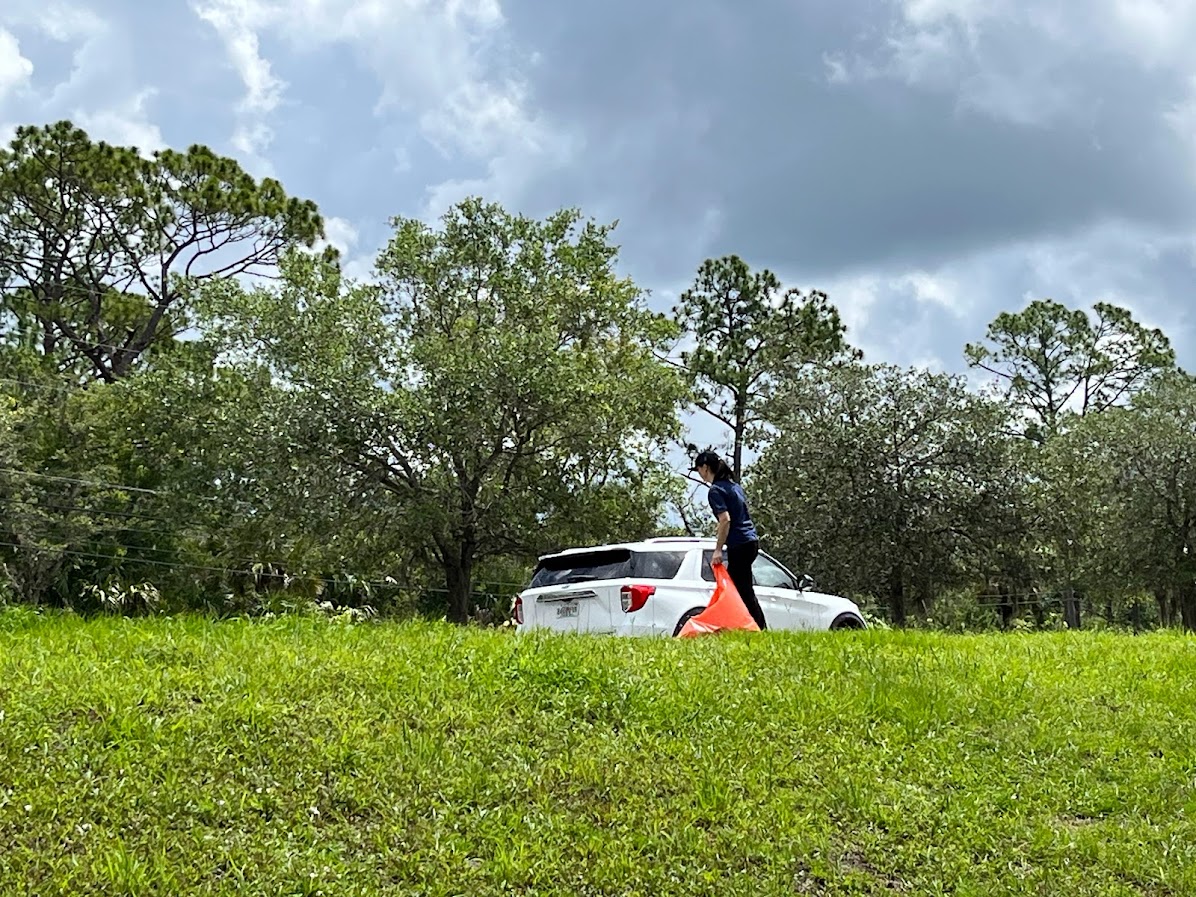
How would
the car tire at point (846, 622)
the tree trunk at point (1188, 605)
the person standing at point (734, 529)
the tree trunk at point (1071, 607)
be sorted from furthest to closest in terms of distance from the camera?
the tree trunk at point (1071, 607)
the tree trunk at point (1188, 605)
the car tire at point (846, 622)
the person standing at point (734, 529)

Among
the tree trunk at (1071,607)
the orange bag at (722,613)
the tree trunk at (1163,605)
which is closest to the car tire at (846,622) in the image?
the orange bag at (722,613)

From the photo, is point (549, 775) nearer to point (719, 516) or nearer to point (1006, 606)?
point (719, 516)

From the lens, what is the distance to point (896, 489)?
26.0 metres

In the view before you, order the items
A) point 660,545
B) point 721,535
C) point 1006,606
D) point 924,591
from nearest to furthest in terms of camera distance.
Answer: point 721,535 < point 660,545 < point 924,591 < point 1006,606

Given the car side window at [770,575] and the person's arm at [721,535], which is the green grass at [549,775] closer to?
the person's arm at [721,535]

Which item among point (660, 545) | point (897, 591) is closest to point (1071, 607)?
point (897, 591)

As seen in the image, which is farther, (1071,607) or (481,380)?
(1071,607)

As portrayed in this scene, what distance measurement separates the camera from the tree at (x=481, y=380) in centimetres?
2088

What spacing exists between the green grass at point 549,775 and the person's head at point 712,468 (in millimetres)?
2815

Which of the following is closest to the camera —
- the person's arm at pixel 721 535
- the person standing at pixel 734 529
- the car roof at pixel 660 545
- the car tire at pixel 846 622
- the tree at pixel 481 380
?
Result: the person's arm at pixel 721 535

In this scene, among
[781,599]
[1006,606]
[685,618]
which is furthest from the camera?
[1006,606]

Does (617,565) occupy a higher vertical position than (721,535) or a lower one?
lower

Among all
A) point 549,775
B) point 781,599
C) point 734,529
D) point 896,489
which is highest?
point 896,489

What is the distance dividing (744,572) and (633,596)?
1042 millimetres
